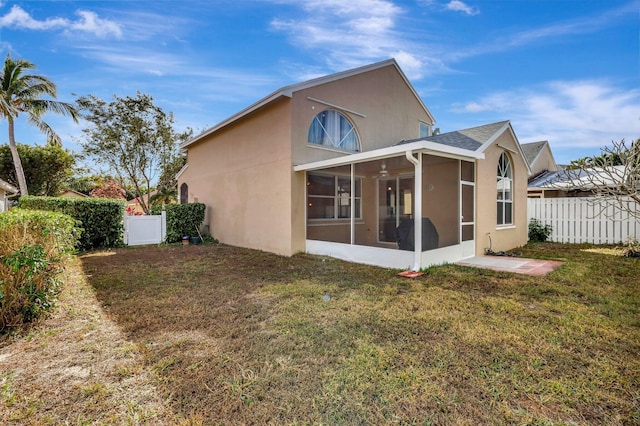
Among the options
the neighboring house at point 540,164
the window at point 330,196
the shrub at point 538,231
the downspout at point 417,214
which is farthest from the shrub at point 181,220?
the neighboring house at point 540,164

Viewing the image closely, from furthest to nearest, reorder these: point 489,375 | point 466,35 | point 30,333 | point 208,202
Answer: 1. point 208,202
2. point 466,35
3. point 30,333
4. point 489,375

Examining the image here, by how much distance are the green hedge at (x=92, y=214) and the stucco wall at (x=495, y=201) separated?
1256 centimetres

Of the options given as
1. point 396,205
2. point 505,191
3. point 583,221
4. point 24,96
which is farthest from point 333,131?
point 24,96

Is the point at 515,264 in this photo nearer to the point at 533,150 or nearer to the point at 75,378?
the point at 75,378

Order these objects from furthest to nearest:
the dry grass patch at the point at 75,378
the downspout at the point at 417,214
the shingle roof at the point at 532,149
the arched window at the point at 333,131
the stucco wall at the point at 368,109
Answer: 1. the shingle roof at the point at 532,149
2. the arched window at the point at 333,131
3. the stucco wall at the point at 368,109
4. the downspout at the point at 417,214
5. the dry grass patch at the point at 75,378

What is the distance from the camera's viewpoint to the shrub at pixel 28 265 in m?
3.66

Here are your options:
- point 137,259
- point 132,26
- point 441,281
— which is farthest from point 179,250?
point 441,281

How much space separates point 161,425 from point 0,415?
124 centimetres

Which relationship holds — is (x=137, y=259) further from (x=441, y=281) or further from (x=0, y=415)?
(x=441, y=281)

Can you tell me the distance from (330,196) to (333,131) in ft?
8.75

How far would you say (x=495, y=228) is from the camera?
9.26m

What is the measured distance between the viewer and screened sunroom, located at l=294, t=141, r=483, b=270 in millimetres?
6938

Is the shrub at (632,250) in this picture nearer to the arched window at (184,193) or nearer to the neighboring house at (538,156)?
the neighboring house at (538,156)

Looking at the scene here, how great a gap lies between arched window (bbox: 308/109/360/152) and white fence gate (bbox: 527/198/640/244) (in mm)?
8386
